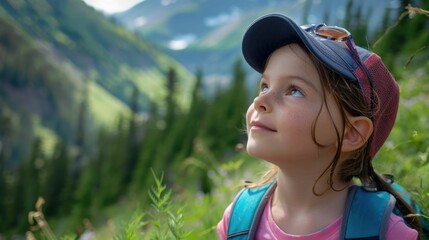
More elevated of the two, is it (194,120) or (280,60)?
(280,60)

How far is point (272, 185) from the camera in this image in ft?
6.83

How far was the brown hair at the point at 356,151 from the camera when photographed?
1801 millimetres

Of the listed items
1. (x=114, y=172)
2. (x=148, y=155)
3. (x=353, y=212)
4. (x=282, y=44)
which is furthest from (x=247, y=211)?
(x=114, y=172)

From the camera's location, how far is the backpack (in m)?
1.71

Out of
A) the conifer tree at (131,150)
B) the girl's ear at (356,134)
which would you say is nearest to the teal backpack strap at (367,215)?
the girl's ear at (356,134)

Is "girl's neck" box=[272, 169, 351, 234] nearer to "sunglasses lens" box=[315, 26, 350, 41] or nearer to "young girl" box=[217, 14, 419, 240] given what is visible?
"young girl" box=[217, 14, 419, 240]

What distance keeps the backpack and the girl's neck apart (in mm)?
59

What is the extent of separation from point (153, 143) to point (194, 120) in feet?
22.6

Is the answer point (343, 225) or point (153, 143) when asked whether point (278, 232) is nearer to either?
point (343, 225)

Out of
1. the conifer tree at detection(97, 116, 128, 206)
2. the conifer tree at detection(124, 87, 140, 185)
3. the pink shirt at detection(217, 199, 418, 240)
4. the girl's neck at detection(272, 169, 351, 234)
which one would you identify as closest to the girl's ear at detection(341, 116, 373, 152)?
the girl's neck at detection(272, 169, 351, 234)

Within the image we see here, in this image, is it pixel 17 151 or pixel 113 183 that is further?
pixel 17 151

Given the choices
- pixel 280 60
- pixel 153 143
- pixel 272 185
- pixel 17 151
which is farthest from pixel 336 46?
pixel 17 151

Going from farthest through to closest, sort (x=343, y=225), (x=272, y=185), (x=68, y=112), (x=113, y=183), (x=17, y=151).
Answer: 1. (x=68, y=112)
2. (x=17, y=151)
3. (x=113, y=183)
4. (x=272, y=185)
5. (x=343, y=225)

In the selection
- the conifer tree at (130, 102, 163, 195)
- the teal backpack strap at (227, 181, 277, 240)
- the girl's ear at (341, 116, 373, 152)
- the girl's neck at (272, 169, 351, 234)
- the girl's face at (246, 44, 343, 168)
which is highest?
the girl's face at (246, 44, 343, 168)
